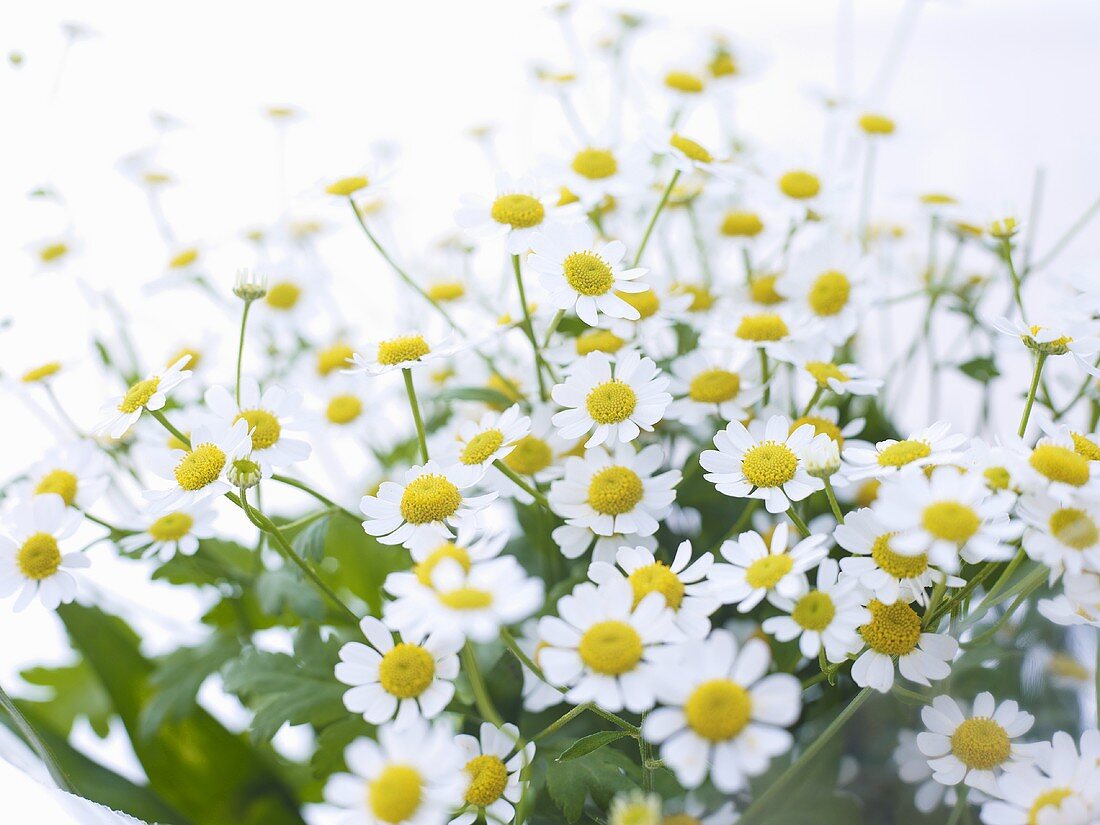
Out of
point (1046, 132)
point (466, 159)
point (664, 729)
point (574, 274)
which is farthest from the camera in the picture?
point (466, 159)

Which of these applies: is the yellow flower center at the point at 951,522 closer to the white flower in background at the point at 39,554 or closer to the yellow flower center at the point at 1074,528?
the yellow flower center at the point at 1074,528

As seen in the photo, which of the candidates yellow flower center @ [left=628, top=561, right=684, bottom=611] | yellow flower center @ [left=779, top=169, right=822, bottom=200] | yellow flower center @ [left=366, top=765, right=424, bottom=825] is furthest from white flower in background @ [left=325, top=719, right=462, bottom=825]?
yellow flower center @ [left=779, top=169, right=822, bottom=200]

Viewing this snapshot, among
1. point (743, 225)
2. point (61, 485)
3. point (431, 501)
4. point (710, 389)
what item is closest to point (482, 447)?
point (431, 501)

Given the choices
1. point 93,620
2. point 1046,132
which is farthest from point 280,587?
point 1046,132

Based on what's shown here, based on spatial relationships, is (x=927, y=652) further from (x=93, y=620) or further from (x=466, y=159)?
(x=466, y=159)

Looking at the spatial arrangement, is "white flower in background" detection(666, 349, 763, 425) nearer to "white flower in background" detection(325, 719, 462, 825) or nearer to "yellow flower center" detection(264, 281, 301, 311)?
"white flower in background" detection(325, 719, 462, 825)

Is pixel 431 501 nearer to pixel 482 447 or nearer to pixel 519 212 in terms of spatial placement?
pixel 482 447
